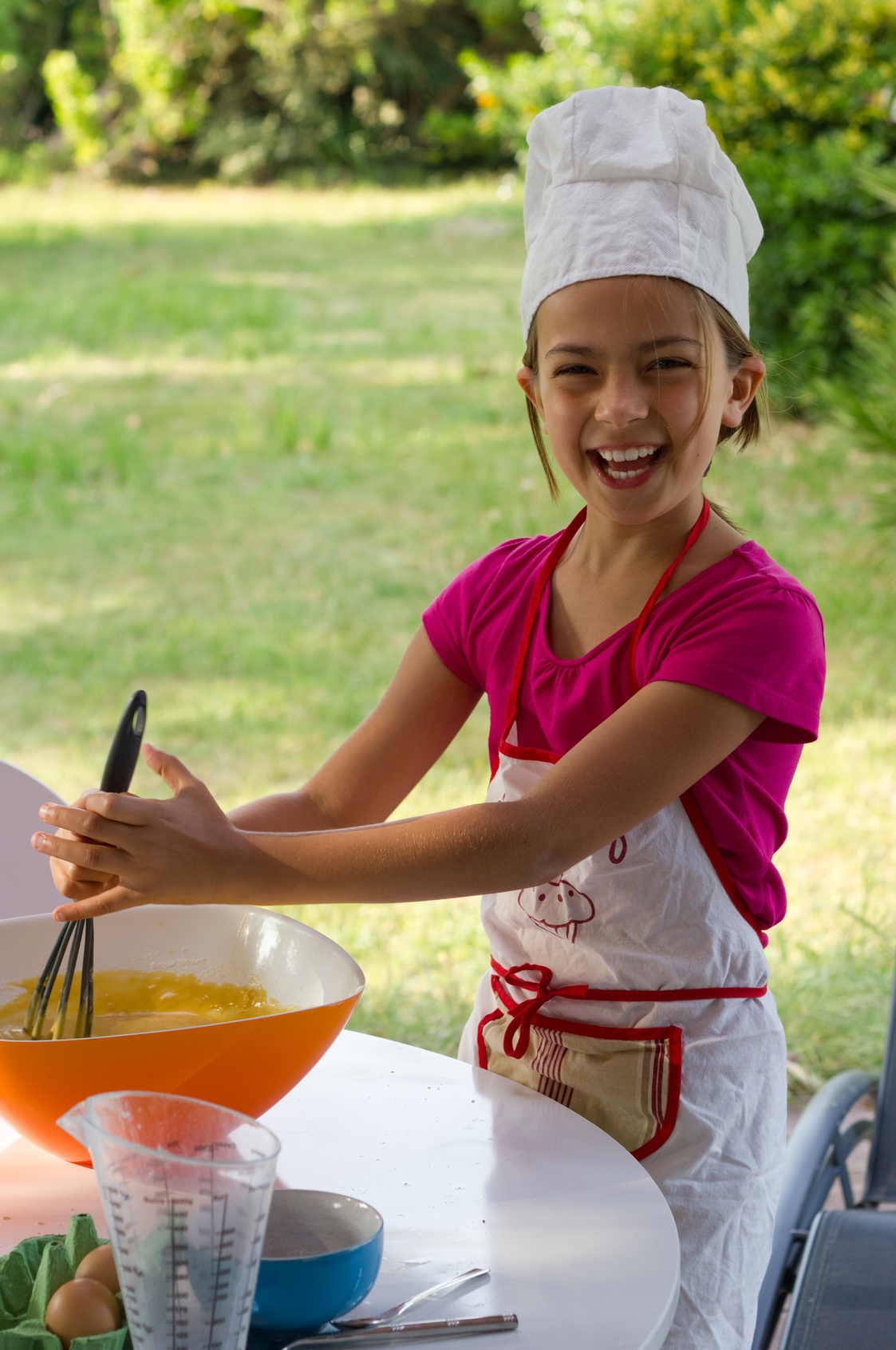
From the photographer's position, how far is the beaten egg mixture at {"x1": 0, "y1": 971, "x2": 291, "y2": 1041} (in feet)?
3.77

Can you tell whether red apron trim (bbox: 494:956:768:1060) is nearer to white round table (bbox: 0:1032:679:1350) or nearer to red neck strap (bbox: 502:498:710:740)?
white round table (bbox: 0:1032:679:1350)

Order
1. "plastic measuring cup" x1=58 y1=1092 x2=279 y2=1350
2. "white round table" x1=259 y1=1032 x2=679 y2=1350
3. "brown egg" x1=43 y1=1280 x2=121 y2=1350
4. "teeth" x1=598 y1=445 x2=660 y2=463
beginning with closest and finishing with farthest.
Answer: "plastic measuring cup" x1=58 y1=1092 x2=279 y2=1350 → "brown egg" x1=43 y1=1280 x2=121 y2=1350 → "white round table" x1=259 y1=1032 x2=679 y2=1350 → "teeth" x1=598 y1=445 x2=660 y2=463

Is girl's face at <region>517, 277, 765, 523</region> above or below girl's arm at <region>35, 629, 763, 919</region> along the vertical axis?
above

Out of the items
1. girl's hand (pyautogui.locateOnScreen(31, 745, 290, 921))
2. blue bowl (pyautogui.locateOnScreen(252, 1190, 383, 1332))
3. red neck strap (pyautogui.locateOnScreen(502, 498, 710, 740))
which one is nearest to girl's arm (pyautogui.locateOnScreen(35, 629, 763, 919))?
girl's hand (pyautogui.locateOnScreen(31, 745, 290, 921))

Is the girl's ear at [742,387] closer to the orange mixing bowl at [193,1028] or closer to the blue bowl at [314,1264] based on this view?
the orange mixing bowl at [193,1028]

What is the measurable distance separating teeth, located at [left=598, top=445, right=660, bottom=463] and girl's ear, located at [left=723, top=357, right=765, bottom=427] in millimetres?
110

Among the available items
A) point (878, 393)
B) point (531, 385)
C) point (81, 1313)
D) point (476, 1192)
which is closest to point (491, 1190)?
point (476, 1192)

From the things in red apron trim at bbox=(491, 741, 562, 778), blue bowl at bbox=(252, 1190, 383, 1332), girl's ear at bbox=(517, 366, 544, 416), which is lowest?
blue bowl at bbox=(252, 1190, 383, 1332)

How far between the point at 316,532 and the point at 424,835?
4.65 m

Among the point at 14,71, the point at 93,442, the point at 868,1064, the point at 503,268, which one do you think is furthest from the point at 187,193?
the point at 868,1064

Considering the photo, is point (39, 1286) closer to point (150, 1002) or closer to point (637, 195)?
point (150, 1002)

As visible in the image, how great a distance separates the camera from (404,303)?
831 cm

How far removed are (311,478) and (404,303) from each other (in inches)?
102

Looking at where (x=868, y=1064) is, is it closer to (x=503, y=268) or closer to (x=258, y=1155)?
(x=258, y=1155)
